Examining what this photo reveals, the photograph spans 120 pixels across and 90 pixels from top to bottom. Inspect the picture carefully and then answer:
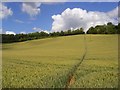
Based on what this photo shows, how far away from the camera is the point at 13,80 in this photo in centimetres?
1189

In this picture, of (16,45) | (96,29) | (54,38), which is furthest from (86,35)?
(16,45)

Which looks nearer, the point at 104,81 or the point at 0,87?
the point at 0,87

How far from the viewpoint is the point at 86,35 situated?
66.2m

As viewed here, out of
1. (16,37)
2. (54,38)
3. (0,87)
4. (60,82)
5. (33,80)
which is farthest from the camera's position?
(54,38)

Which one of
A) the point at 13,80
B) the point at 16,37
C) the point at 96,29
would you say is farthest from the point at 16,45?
the point at 13,80

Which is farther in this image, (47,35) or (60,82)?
(47,35)

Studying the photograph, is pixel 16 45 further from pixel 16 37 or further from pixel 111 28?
pixel 111 28

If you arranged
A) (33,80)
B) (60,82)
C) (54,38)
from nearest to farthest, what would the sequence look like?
(60,82)
(33,80)
(54,38)

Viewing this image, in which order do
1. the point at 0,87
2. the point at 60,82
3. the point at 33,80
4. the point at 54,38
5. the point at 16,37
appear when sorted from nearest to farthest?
the point at 0,87 → the point at 60,82 → the point at 33,80 → the point at 16,37 → the point at 54,38

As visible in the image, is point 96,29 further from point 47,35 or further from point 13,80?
point 13,80

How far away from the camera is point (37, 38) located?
65.2 metres

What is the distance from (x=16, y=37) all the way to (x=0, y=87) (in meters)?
47.4

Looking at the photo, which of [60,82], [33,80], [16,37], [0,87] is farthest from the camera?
[16,37]

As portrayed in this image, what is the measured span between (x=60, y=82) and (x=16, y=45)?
156 ft
